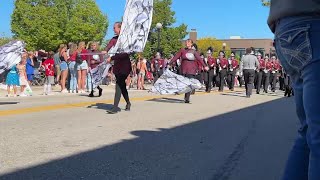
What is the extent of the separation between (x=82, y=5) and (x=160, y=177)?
68353 mm

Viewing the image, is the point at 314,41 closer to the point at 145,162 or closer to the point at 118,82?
the point at 145,162

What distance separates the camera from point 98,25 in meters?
71.1

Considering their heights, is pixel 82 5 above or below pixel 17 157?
above

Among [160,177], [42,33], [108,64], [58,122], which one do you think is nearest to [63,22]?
[42,33]

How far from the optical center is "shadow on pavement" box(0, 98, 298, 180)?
15.4ft

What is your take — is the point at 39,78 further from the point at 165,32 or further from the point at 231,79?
the point at 165,32

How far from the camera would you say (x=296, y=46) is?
2.48m

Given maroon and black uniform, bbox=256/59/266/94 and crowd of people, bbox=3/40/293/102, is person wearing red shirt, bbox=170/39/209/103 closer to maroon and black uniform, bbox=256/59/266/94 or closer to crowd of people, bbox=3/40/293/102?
crowd of people, bbox=3/40/293/102

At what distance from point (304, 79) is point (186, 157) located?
332 cm

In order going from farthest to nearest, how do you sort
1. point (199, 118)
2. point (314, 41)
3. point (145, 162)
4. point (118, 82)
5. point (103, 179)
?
point (118, 82) → point (199, 118) → point (145, 162) → point (103, 179) → point (314, 41)

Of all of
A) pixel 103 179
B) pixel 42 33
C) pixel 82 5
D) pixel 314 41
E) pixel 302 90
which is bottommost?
pixel 103 179

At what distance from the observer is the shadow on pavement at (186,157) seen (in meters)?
4.70

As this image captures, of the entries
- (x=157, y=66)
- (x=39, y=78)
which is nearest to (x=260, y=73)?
(x=157, y=66)

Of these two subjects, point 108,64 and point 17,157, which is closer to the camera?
point 17,157
